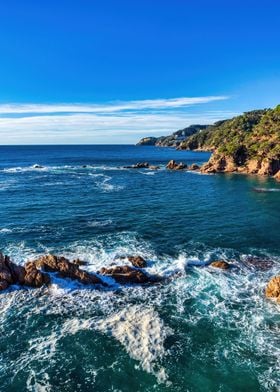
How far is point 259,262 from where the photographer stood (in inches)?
1375

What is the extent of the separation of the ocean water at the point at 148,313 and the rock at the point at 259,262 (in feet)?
1.66

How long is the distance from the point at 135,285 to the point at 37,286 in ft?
28.7

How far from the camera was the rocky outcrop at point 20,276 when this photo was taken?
1164 inches

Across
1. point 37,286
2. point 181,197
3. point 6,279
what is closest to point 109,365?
point 37,286

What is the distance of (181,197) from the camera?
223ft

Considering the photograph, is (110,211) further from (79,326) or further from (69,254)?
(79,326)

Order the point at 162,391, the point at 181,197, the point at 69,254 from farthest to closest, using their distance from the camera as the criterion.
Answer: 1. the point at 181,197
2. the point at 69,254
3. the point at 162,391

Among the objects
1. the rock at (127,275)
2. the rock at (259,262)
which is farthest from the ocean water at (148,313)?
the rock at (127,275)

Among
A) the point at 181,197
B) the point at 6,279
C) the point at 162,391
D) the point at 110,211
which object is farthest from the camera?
the point at 181,197

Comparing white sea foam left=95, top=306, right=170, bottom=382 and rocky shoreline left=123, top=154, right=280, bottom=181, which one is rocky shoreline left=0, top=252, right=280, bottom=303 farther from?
rocky shoreline left=123, top=154, right=280, bottom=181

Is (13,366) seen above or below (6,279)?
below

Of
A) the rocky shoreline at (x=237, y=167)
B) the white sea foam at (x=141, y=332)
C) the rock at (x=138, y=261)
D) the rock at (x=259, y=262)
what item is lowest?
the white sea foam at (x=141, y=332)

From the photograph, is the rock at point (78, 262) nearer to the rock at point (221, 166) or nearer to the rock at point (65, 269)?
the rock at point (65, 269)

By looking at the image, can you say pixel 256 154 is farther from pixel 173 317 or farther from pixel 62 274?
pixel 173 317
